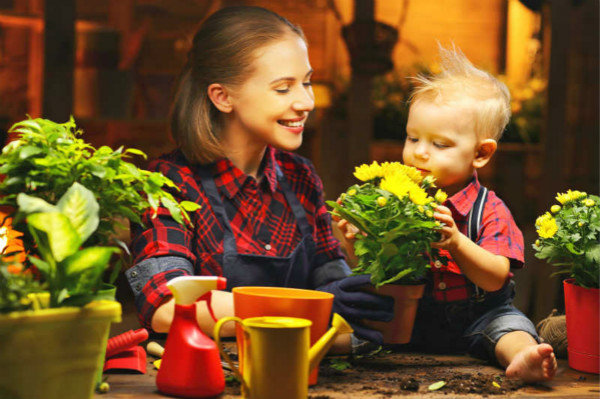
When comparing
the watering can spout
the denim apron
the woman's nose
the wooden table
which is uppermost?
the woman's nose

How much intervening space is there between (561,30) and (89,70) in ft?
7.15

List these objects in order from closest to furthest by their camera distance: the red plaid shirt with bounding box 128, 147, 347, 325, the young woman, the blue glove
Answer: the blue glove
the red plaid shirt with bounding box 128, 147, 347, 325
the young woman

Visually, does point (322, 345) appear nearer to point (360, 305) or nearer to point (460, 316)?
point (360, 305)

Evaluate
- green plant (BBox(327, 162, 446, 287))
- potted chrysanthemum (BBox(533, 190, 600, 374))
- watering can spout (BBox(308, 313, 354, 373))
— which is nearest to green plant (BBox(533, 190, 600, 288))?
potted chrysanthemum (BBox(533, 190, 600, 374))

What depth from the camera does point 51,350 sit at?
0.89m

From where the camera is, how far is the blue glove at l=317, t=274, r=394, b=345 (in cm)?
125

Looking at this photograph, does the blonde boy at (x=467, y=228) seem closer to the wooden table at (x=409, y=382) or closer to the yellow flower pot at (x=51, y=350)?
the wooden table at (x=409, y=382)

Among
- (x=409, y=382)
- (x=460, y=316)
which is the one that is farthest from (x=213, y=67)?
(x=409, y=382)

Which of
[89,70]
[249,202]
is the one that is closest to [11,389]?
[249,202]

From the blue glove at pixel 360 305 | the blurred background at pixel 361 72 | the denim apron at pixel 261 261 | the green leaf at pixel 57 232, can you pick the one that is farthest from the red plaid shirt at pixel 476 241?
the blurred background at pixel 361 72

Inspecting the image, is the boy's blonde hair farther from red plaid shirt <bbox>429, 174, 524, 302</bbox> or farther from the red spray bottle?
→ the red spray bottle

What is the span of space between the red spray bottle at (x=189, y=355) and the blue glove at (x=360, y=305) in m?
0.31

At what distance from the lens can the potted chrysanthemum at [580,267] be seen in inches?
50.7

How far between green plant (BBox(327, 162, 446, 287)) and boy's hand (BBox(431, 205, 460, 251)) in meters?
0.03
